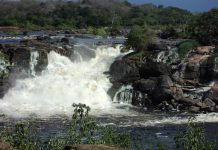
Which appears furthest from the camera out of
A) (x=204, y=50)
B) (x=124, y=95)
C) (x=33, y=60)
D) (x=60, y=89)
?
(x=33, y=60)

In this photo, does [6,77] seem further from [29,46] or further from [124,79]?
[124,79]

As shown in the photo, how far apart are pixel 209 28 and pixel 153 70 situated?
14.4 metres

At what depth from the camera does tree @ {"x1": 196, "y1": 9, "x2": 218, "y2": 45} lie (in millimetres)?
65312

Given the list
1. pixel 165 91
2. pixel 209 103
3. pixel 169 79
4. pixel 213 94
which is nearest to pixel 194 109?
pixel 209 103

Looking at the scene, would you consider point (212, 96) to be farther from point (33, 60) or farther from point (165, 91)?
point (33, 60)

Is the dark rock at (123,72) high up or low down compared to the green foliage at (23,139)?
up

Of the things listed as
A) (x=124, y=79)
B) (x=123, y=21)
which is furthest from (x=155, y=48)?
(x=123, y=21)

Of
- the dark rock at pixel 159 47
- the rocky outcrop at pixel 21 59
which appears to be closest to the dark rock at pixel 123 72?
the dark rock at pixel 159 47

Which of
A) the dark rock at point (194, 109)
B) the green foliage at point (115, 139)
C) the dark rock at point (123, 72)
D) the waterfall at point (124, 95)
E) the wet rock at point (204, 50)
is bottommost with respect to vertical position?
the dark rock at point (194, 109)

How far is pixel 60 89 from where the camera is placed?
5519cm

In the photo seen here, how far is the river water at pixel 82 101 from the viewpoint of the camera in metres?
41.8

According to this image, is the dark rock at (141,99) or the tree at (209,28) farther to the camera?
the tree at (209,28)

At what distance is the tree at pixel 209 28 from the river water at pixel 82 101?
9.75 metres

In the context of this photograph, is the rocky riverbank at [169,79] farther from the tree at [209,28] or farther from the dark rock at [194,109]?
the tree at [209,28]
